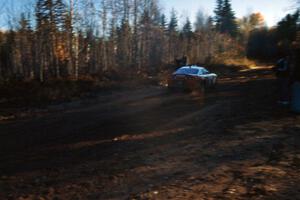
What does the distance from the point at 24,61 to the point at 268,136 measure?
41.6m

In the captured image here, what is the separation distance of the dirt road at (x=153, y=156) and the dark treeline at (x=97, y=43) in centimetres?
2040

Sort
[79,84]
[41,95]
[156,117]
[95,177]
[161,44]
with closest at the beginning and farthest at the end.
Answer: [95,177] < [156,117] < [41,95] < [79,84] < [161,44]

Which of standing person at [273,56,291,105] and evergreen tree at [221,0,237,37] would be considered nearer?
standing person at [273,56,291,105]

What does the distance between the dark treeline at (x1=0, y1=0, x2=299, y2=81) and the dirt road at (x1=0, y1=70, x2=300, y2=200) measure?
66.9 ft

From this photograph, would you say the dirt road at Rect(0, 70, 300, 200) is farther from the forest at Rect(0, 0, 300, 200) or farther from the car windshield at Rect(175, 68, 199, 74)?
the car windshield at Rect(175, 68, 199, 74)

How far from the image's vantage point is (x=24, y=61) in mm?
48344

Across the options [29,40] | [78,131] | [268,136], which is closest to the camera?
[268,136]

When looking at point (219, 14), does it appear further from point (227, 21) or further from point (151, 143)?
point (151, 143)

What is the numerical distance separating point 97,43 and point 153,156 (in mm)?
44301

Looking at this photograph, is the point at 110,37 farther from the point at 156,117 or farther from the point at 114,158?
the point at 114,158

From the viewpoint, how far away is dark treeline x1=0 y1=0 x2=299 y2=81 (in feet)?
126

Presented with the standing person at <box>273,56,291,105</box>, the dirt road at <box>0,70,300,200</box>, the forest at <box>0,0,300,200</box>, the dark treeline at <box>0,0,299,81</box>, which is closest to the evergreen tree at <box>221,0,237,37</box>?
the dark treeline at <box>0,0,299,81</box>

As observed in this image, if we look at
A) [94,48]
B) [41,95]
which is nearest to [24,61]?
[94,48]

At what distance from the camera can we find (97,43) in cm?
5184
